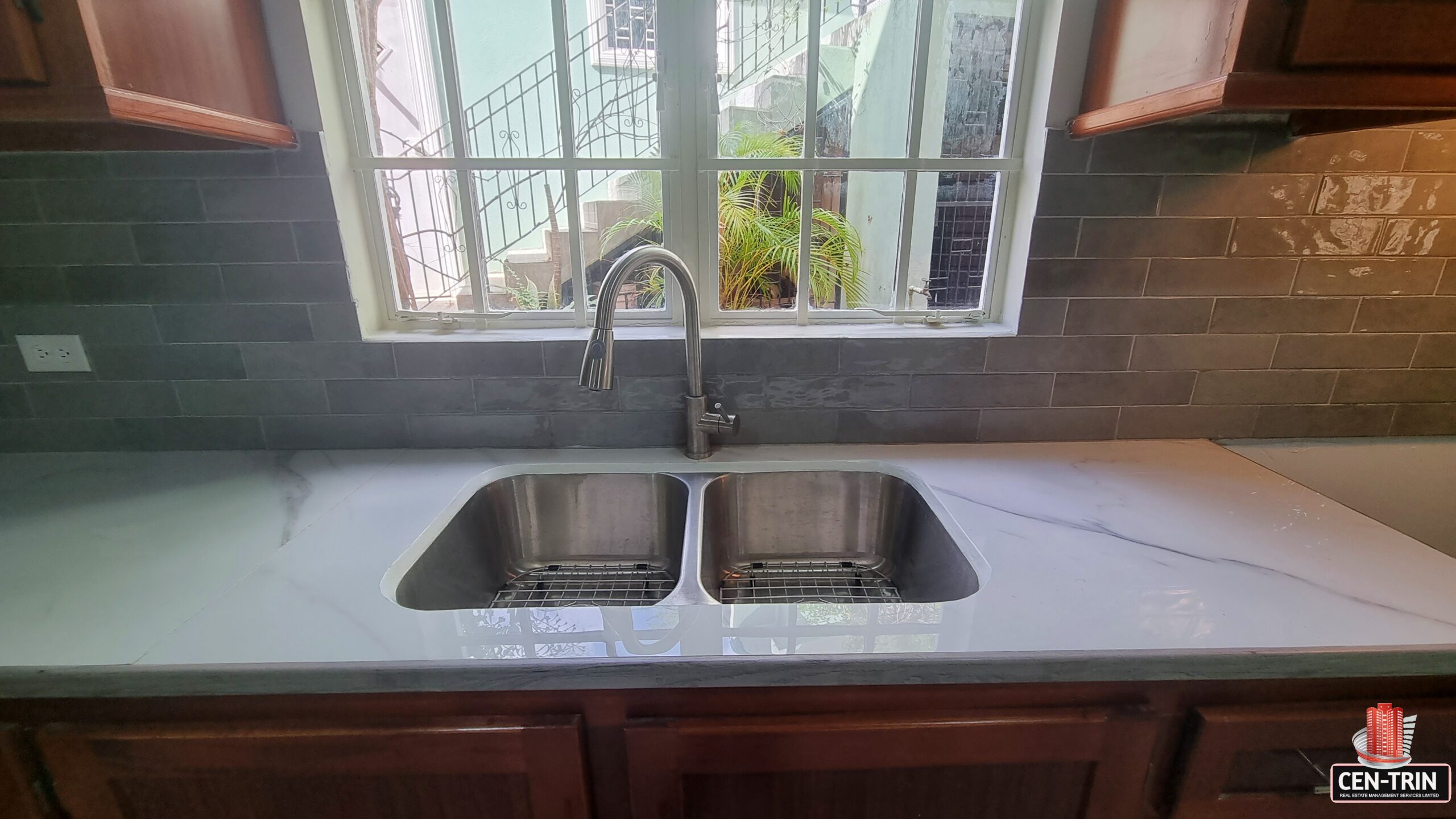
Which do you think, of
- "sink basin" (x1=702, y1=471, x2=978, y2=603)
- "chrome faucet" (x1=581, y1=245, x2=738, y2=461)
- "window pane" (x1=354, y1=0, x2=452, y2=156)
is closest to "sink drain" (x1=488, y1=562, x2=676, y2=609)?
"sink basin" (x1=702, y1=471, x2=978, y2=603)

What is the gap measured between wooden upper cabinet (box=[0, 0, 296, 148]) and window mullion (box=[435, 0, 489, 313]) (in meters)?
0.28

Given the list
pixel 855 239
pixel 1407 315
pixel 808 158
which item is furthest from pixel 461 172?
pixel 1407 315

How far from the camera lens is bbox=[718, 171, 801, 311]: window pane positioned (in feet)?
3.98

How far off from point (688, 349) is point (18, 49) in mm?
898

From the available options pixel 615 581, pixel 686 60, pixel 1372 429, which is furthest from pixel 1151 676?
pixel 686 60

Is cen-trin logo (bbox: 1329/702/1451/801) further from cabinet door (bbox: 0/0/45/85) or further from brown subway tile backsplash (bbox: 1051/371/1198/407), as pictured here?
cabinet door (bbox: 0/0/45/85)

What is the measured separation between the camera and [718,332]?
1220 millimetres

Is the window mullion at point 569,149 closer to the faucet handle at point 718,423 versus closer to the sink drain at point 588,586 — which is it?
the faucet handle at point 718,423

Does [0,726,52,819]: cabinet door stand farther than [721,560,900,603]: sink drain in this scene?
No

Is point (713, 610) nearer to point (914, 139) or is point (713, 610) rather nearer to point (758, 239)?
point (758, 239)

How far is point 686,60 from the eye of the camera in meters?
1.11

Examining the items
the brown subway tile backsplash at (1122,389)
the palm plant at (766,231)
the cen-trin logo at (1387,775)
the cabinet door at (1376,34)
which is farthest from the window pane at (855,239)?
the cen-trin logo at (1387,775)

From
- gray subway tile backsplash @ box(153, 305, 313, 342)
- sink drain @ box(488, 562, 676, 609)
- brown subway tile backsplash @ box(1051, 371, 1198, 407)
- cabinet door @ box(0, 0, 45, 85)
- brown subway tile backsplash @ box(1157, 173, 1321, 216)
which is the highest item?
cabinet door @ box(0, 0, 45, 85)

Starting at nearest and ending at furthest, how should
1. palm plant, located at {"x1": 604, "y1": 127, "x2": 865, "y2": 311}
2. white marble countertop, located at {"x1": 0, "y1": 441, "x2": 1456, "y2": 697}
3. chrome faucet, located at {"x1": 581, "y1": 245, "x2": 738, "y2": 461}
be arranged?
white marble countertop, located at {"x1": 0, "y1": 441, "x2": 1456, "y2": 697} → chrome faucet, located at {"x1": 581, "y1": 245, "x2": 738, "y2": 461} → palm plant, located at {"x1": 604, "y1": 127, "x2": 865, "y2": 311}
